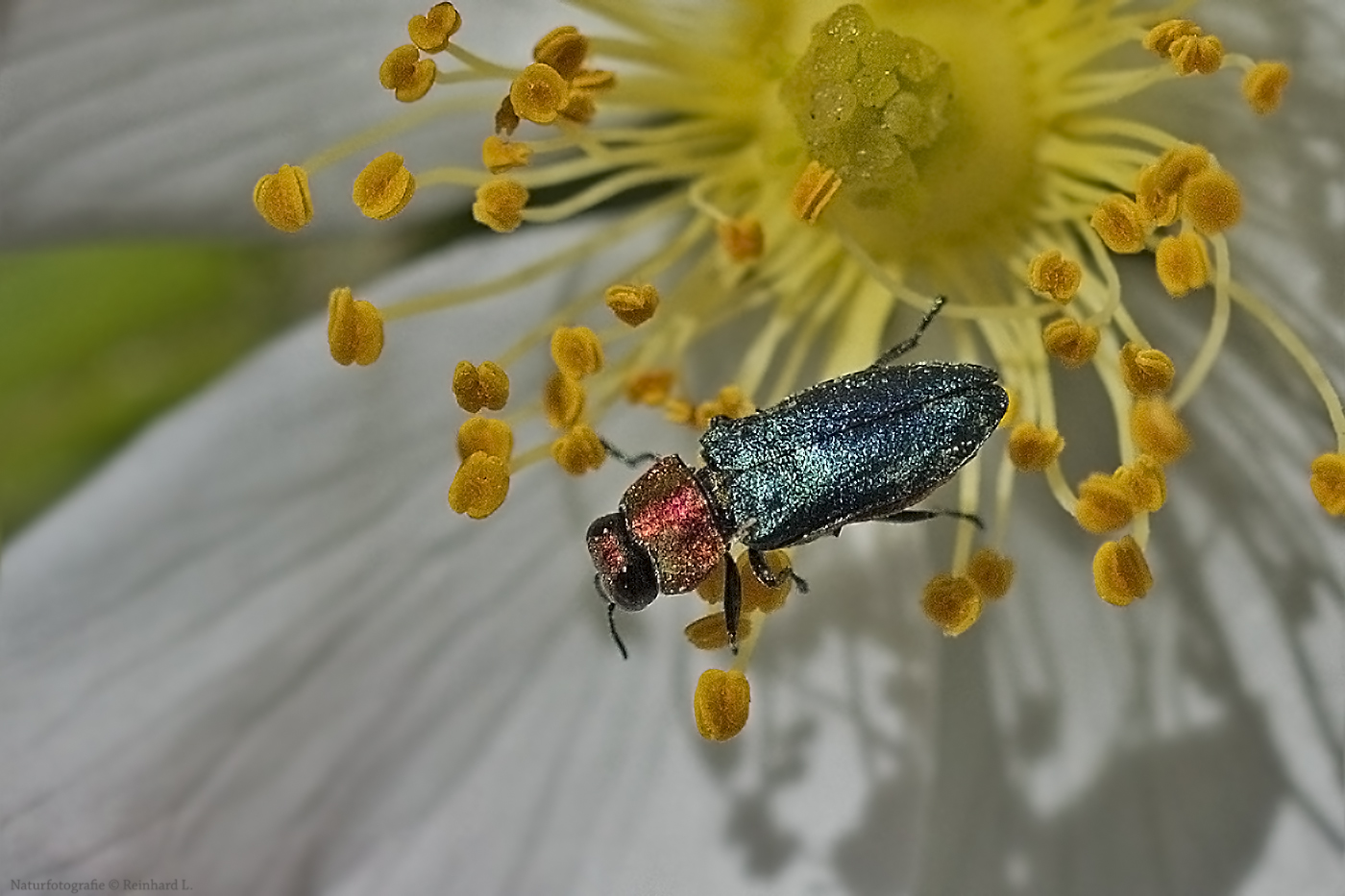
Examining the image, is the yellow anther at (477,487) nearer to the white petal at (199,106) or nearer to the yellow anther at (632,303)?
the yellow anther at (632,303)

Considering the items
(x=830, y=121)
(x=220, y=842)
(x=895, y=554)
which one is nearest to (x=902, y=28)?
(x=830, y=121)

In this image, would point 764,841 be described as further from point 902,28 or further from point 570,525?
point 902,28

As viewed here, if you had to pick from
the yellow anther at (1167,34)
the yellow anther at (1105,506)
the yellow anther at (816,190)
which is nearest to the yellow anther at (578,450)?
the yellow anther at (816,190)

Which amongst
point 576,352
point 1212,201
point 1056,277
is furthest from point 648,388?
point 1212,201

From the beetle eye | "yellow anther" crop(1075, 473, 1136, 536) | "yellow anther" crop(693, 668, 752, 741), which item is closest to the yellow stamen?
the beetle eye

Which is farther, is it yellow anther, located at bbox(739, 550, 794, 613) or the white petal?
the white petal

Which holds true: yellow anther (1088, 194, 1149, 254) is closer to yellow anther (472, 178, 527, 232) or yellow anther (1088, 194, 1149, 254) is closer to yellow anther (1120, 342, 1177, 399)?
yellow anther (1120, 342, 1177, 399)
